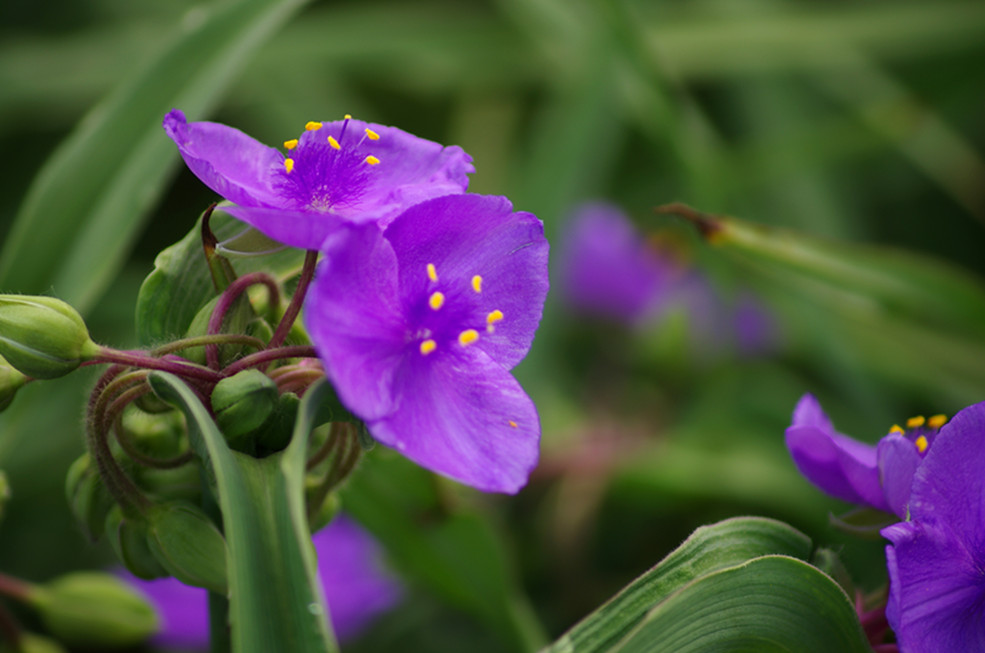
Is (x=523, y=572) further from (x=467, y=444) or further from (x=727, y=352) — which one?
(x=467, y=444)

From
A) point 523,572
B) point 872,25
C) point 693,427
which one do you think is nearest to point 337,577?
point 523,572

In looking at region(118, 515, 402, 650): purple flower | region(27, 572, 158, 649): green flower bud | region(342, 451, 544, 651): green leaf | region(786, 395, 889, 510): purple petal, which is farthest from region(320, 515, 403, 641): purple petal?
region(786, 395, 889, 510): purple petal

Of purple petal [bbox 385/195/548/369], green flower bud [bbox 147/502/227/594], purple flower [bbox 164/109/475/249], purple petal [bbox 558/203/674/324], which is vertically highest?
purple flower [bbox 164/109/475/249]

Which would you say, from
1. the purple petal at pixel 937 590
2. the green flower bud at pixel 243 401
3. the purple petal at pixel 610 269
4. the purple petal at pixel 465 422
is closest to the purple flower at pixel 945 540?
the purple petal at pixel 937 590

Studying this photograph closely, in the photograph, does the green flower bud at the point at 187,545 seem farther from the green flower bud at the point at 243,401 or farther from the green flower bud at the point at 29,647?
the green flower bud at the point at 29,647

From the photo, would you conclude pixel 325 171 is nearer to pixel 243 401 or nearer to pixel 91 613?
pixel 243 401

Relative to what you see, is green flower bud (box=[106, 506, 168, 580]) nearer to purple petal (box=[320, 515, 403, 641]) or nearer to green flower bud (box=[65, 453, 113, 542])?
green flower bud (box=[65, 453, 113, 542])
